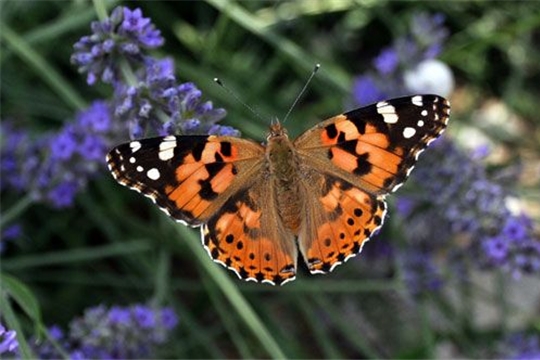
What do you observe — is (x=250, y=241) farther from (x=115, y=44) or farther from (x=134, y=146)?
(x=115, y=44)

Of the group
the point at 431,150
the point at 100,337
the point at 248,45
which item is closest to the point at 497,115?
the point at 248,45

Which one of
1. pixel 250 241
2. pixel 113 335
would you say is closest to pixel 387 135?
pixel 250 241

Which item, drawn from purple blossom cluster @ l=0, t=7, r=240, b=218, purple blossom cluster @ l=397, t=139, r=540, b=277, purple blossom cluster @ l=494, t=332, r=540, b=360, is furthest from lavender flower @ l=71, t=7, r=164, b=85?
purple blossom cluster @ l=494, t=332, r=540, b=360

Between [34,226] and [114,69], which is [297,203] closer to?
[114,69]

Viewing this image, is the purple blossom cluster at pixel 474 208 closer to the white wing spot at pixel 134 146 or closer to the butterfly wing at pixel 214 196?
the butterfly wing at pixel 214 196

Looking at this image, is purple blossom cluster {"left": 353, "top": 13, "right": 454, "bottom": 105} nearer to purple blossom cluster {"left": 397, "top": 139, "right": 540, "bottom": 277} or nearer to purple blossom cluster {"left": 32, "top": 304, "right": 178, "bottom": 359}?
purple blossom cluster {"left": 397, "top": 139, "right": 540, "bottom": 277}

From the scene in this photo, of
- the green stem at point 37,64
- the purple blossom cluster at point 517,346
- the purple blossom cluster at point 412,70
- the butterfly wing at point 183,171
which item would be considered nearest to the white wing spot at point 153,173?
the butterfly wing at point 183,171
